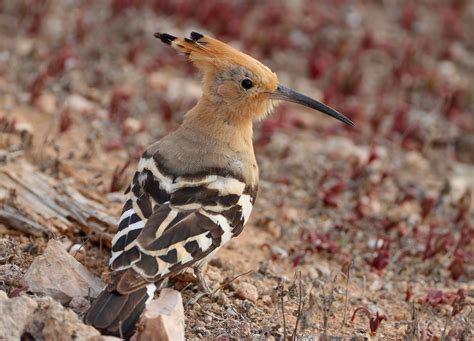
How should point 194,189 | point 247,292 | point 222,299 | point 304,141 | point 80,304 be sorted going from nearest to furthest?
point 80,304, point 194,189, point 222,299, point 247,292, point 304,141

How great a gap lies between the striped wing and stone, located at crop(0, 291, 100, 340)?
0.32 m

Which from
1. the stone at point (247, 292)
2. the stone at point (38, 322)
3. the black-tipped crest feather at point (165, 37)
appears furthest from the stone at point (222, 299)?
the black-tipped crest feather at point (165, 37)

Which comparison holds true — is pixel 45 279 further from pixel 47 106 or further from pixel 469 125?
pixel 469 125

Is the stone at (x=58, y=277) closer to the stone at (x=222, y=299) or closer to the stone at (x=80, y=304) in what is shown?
the stone at (x=80, y=304)

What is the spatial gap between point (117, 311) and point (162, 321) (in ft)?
0.88

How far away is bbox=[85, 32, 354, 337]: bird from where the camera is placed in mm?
3676

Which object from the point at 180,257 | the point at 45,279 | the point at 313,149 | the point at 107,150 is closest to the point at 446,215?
the point at 313,149

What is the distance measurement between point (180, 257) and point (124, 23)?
4.71 m

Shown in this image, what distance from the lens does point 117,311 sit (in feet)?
11.7

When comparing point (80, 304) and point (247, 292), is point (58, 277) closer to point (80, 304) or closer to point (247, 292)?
point (80, 304)

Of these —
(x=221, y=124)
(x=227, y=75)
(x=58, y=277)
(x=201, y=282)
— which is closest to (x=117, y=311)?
Answer: (x=58, y=277)

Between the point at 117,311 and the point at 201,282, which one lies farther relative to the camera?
the point at 201,282

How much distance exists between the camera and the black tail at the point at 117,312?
348cm

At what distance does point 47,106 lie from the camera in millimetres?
6582
